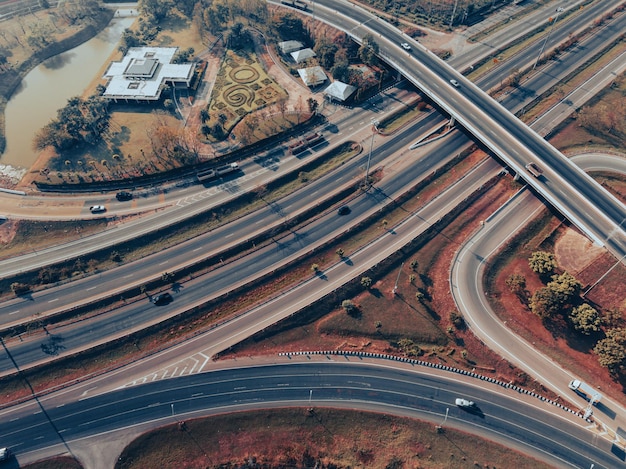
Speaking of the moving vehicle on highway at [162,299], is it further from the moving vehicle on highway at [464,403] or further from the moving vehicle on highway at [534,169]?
the moving vehicle on highway at [534,169]

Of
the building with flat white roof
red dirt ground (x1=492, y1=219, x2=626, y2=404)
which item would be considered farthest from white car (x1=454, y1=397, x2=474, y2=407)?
the building with flat white roof

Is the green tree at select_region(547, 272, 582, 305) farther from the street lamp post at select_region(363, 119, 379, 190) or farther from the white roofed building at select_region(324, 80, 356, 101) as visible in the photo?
the white roofed building at select_region(324, 80, 356, 101)

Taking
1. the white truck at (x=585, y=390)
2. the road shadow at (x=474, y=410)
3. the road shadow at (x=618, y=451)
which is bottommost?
the road shadow at (x=618, y=451)

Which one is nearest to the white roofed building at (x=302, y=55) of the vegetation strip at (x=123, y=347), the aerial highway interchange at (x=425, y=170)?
the aerial highway interchange at (x=425, y=170)

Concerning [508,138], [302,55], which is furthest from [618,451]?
[302,55]

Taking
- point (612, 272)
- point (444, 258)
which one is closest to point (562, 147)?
point (612, 272)

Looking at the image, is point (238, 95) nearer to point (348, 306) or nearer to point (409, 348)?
point (348, 306)
